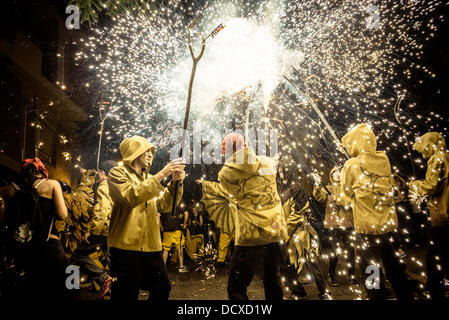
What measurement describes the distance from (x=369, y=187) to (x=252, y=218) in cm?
185

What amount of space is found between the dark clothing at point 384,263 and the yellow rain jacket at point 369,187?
12 cm

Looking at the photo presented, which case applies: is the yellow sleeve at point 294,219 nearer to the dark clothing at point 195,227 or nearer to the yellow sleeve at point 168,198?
the yellow sleeve at point 168,198

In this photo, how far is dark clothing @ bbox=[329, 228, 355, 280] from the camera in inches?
201

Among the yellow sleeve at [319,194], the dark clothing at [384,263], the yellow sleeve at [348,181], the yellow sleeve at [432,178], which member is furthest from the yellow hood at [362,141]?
the yellow sleeve at [319,194]

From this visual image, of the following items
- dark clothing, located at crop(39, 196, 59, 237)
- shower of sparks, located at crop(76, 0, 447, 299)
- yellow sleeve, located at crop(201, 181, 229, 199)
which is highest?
shower of sparks, located at crop(76, 0, 447, 299)

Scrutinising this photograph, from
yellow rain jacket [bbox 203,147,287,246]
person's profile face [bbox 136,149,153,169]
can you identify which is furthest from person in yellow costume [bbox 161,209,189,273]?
yellow rain jacket [bbox 203,147,287,246]

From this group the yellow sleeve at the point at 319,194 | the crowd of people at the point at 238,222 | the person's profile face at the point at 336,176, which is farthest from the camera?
the person's profile face at the point at 336,176

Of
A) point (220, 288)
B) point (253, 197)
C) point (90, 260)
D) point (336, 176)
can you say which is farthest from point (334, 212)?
point (90, 260)

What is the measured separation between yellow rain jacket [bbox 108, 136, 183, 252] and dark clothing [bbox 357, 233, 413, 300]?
262cm

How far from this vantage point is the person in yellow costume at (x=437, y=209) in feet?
11.2

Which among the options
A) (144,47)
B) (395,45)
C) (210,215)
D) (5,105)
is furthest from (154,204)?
(5,105)

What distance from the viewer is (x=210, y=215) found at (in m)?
3.35

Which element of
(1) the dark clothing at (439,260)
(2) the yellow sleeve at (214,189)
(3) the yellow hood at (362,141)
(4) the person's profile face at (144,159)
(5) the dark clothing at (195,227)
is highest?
(3) the yellow hood at (362,141)

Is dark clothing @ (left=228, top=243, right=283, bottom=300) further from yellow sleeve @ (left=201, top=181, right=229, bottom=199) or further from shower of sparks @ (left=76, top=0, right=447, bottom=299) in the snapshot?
shower of sparks @ (left=76, top=0, right=447, bottom=299)
